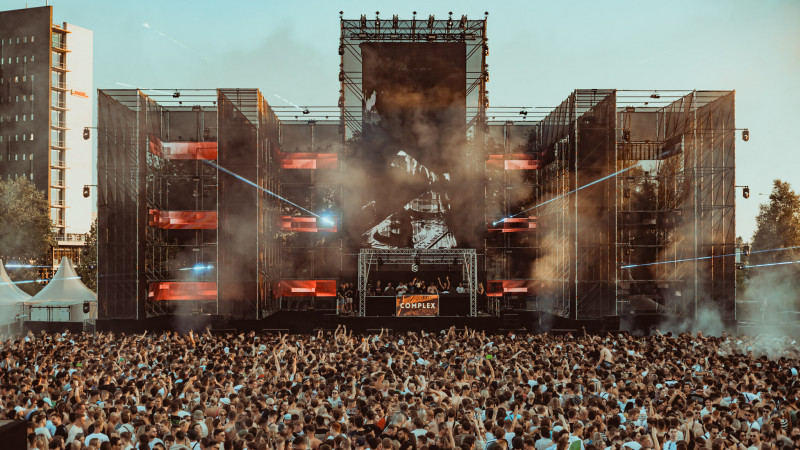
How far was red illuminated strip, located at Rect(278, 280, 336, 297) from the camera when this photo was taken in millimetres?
31609

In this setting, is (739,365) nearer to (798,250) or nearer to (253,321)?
(253,321)

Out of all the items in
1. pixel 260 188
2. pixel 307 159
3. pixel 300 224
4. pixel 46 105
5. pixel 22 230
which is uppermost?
pixel 46 105

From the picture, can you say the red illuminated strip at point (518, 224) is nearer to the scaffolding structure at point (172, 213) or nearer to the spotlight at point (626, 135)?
the spotlight at point (626, 135)

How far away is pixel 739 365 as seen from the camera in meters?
13.0

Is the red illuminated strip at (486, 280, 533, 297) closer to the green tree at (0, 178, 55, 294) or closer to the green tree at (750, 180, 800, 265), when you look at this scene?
the green tree at (750, 180, 800, 265)

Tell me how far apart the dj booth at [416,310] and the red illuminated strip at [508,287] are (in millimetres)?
5459

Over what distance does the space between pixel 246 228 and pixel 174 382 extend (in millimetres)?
16710

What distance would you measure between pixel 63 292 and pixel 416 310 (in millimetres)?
16075

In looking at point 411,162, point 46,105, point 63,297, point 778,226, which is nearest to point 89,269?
point 63,297

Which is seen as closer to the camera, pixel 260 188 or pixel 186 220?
pixel 260 188

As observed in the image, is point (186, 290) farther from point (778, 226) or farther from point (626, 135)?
point (778, 226)

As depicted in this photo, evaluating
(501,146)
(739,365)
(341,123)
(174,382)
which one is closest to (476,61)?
(501,146)

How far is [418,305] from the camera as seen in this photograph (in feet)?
82.9

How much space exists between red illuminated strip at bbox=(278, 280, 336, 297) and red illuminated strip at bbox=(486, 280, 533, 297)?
771 centimetres
